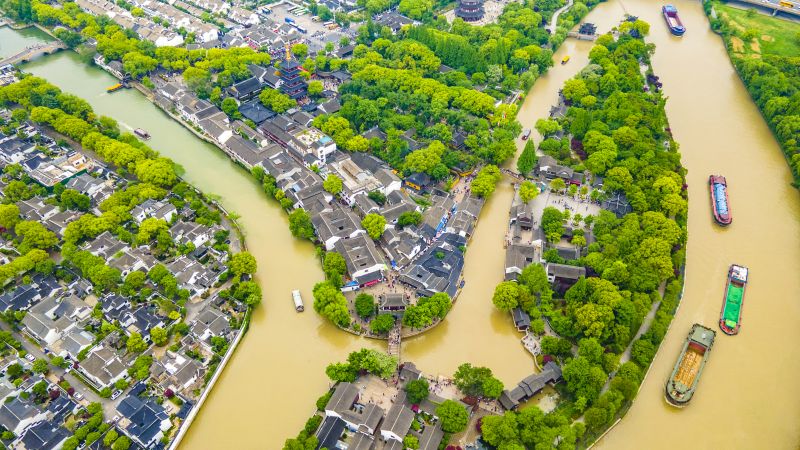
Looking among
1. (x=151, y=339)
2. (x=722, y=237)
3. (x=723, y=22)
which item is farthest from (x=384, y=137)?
(x=723, y=22)

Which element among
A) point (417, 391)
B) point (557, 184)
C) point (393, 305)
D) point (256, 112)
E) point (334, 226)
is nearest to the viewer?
point (417, 391)

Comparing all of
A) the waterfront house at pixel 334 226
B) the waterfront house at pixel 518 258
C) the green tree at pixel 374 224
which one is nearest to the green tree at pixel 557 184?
the waterfront house at pixel 518 258

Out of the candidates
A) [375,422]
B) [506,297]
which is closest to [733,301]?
[506,297]

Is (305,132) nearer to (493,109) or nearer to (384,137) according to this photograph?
(384,137)

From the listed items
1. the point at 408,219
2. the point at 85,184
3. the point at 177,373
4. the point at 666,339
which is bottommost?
the point at 666,339

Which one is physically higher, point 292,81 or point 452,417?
point 292,81

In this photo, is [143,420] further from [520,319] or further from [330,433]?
[520,319]

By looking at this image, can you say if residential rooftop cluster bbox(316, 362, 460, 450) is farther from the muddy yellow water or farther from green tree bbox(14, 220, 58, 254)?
green tree bbox(14, 220, 58, 254)
